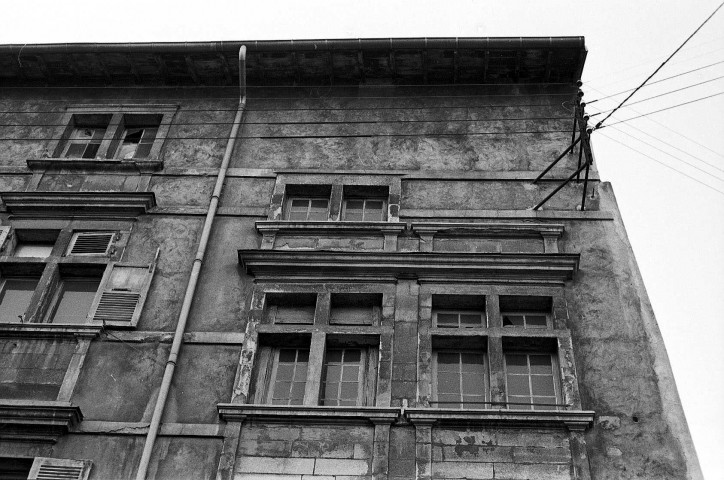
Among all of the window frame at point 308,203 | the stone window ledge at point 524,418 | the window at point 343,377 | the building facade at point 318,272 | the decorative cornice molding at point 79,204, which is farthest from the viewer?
the window frame at point 308,203

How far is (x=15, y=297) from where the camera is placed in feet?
43.9

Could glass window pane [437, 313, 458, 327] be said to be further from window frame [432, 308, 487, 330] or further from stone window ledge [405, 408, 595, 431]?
stone window ledge [405, 408, 595, 431]

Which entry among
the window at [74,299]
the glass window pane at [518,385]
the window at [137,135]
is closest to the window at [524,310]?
the glass window pane at [518,385]

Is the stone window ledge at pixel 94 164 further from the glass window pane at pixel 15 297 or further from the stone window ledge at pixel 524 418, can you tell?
the stone window ledge at pixel 524 418

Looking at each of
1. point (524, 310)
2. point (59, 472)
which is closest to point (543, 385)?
point (524, 310)

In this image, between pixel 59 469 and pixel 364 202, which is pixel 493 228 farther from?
pixel 59 469

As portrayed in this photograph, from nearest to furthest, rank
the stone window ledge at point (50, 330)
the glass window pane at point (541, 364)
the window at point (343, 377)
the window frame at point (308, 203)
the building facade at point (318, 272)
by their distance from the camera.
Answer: the building facade at point (318, 272) → the window at point (343, 377) → the glass window pane at point (541, 364) → the stone window ledge at point (50, 330) → the window frame at point (308, 203)

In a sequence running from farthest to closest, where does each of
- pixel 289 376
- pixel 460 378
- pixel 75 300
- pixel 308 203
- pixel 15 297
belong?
pixel 308 203 → pixel 15 297 → pixel 75 300 → pixel 289 376 → pixel 460 378

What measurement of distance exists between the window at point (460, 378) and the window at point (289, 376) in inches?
74.4

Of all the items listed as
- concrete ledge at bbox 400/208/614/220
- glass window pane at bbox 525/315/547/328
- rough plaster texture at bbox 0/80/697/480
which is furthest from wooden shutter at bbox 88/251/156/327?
glass window pane at bbox 525/315/547/328

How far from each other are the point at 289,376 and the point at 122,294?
2931 millimetres

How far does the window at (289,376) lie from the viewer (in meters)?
11.8

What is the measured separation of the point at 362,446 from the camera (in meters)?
10.8

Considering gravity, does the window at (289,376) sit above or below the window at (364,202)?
below
